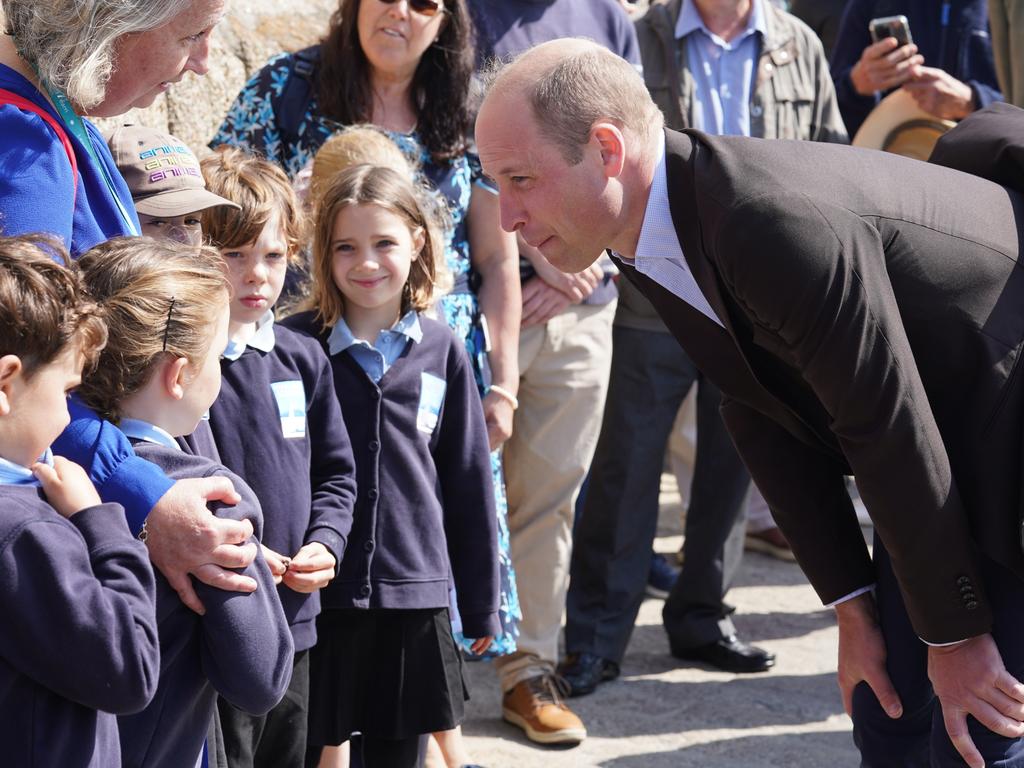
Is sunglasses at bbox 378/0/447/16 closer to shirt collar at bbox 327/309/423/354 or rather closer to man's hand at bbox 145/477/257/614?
shirt collar at bbox 327/309/423/354

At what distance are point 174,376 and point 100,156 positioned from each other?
1.39 feet

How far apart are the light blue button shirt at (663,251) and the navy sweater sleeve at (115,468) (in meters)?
0.92

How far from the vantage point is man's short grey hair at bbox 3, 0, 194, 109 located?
208 cm

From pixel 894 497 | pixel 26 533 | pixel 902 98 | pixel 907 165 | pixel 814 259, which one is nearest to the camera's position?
pixel 26 533

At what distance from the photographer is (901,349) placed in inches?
83.0

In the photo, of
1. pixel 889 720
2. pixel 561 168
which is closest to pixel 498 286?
pixel 561 168

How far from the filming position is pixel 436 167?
3529 mm

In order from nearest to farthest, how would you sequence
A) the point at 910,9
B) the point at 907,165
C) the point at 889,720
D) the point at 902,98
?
the point at 907,165
the point at 889,720
the point at 902,98
the point at 910,9

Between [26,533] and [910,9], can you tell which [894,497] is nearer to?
[26,533]

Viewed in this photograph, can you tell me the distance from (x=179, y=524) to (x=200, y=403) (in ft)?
0.81

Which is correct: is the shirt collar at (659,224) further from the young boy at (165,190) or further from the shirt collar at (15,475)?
the shirt collar at (15,475)

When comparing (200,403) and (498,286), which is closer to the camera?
(200,403)

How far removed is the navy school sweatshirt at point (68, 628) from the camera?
5.34 feet

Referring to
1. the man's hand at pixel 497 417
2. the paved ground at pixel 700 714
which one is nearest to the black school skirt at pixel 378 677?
the man's hand at pixel 497 417
